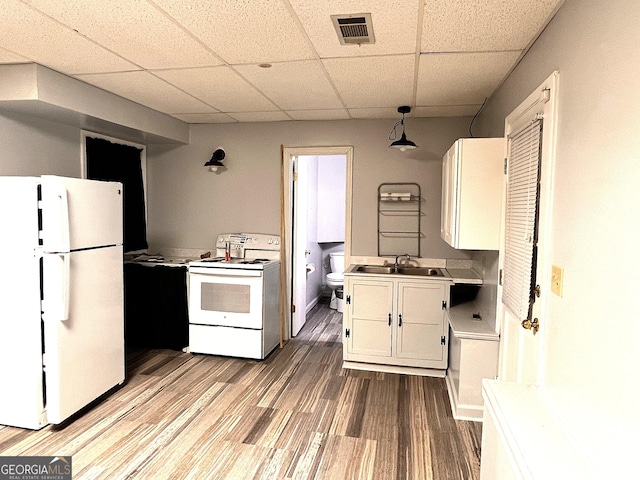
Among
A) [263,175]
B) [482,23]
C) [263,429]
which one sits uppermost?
[482,23]

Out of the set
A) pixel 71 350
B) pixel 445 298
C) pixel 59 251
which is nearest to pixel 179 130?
pixel 59 251

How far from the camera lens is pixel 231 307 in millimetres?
3930

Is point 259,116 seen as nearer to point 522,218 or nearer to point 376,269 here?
point 376,269

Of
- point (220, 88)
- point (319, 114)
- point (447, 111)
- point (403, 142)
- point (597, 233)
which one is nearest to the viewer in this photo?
point (597, 233)

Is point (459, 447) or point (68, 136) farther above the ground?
point (68, 136)

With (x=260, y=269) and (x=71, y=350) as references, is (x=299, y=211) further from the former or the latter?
(x=71, y=350)

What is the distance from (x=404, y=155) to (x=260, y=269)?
1.82 metres

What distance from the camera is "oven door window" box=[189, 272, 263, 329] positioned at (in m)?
3.87

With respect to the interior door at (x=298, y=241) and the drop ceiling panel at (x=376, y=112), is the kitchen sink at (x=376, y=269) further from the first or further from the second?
the drop ceiling panel at (x=376, y=112)

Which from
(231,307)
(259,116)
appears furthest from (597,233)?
(259,116)

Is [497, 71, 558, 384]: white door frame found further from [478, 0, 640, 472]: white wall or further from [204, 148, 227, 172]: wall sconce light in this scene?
[204, 148, 227, 172]: wall sconce light

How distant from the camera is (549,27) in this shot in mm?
1933

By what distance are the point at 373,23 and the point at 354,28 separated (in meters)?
0.10

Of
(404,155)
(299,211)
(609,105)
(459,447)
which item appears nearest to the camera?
(609,105)
